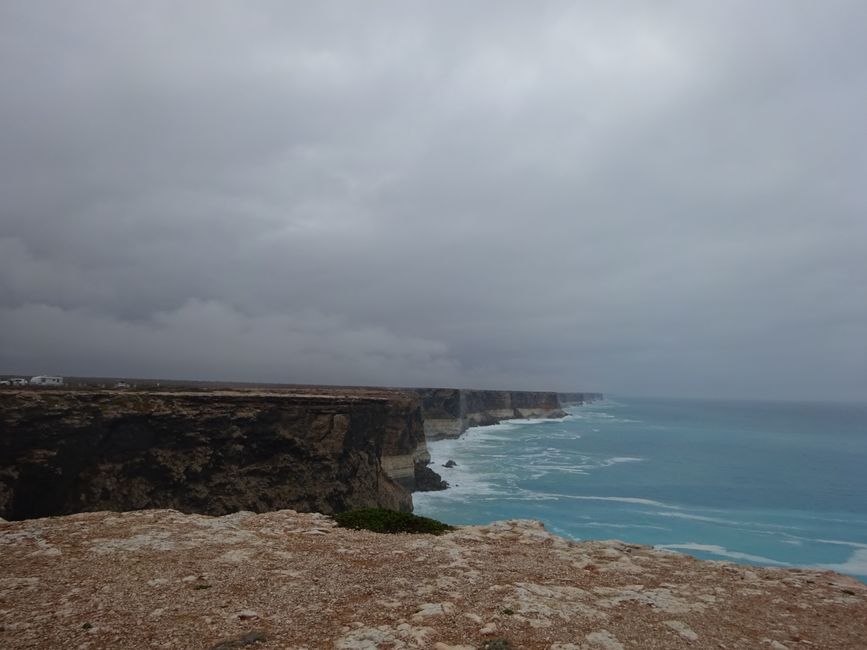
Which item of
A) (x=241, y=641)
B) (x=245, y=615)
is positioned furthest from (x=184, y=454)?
(x=241, y=641)

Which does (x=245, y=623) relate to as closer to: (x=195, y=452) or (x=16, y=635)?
(x=16, y=635)

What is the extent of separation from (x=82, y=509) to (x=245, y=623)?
34932 millimetres

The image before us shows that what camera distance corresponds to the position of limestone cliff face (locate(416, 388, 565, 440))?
399 ft

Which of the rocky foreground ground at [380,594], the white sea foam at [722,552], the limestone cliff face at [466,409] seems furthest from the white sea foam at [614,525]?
the limestone cliff face at [466,409]

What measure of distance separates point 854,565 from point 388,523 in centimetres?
4488

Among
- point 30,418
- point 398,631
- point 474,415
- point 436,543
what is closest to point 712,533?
point 436,543

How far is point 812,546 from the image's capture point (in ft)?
141

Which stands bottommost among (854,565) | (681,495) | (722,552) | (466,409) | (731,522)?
(681,495)

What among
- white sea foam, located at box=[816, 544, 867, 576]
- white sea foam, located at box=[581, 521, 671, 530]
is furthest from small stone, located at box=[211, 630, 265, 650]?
white sea foam, located at box=[581, 521, 671, 530]

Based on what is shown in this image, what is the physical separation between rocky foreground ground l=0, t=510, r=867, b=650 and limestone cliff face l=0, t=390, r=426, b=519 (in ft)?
84.7

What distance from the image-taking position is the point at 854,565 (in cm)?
3856

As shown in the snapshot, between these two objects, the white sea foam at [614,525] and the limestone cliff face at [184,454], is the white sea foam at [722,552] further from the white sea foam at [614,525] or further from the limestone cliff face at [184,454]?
the limestone cliff face at [184,454]

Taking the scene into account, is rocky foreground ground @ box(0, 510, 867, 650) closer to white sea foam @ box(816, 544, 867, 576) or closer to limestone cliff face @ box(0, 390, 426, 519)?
limestone cliff face @ box(0, 390, 426, 519)

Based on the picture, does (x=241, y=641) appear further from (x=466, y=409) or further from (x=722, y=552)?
(x=466, y=409)
